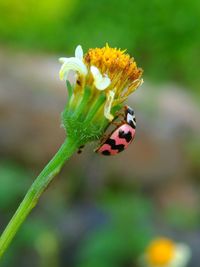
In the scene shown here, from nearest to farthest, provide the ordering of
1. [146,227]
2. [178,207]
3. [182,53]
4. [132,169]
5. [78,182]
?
1. [146,227]
2. [178,207]
3. [78,182]
4. [132,169]
5. [182,53]

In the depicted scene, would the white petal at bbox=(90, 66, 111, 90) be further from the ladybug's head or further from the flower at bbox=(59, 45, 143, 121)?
the ladybug's head

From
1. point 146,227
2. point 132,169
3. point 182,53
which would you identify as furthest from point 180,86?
point 146,227

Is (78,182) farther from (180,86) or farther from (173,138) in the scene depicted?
(180,86)

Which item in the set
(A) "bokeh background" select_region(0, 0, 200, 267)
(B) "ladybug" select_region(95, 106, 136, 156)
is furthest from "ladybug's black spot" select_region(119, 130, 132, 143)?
(A) "bokeh background" select_region(0, 0, 200, 267)

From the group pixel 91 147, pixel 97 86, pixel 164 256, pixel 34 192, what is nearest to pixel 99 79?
pixel 97 86

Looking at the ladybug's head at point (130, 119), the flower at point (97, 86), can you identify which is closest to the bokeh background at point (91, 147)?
the ladybug's head at point (130, 119)

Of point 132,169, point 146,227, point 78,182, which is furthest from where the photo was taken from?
point 132,169
